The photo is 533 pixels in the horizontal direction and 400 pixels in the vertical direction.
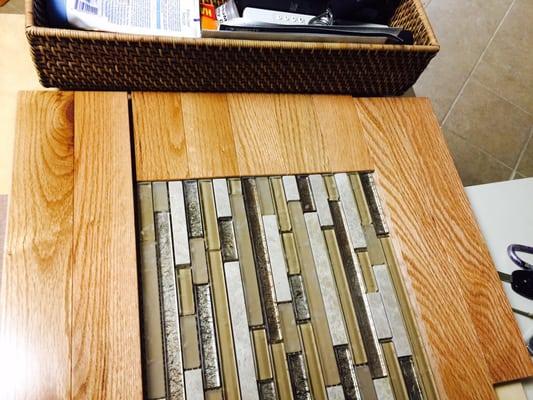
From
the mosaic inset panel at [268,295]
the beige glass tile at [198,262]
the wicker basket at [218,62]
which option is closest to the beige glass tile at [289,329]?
the mosaic inset panel at [268,295]

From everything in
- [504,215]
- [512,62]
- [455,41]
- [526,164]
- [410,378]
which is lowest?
[410,378]

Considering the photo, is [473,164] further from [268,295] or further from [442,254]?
[268,295]

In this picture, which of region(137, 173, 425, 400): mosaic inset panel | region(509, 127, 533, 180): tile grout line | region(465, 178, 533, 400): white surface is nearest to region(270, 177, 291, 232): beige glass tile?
region(137, 173, 425, 400): mosaic inset panel

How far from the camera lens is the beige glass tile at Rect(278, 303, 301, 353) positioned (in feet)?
1.80

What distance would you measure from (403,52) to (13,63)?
24.7 inches

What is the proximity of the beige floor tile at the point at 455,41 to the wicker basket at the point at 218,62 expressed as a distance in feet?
2.84

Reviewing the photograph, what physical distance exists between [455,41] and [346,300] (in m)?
1.42

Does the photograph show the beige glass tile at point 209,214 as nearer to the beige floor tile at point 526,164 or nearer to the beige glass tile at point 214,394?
the beige glass tile at point 214,394

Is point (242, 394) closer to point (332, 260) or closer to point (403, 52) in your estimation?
point (332, 260)

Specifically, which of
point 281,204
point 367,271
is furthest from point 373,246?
point 281,204

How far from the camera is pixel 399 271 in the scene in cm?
63

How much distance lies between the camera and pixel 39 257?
1.69ft

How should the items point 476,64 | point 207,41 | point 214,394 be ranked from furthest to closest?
point 476,64, point 207,41, point 214,394

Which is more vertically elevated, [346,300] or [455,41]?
[455,41]
